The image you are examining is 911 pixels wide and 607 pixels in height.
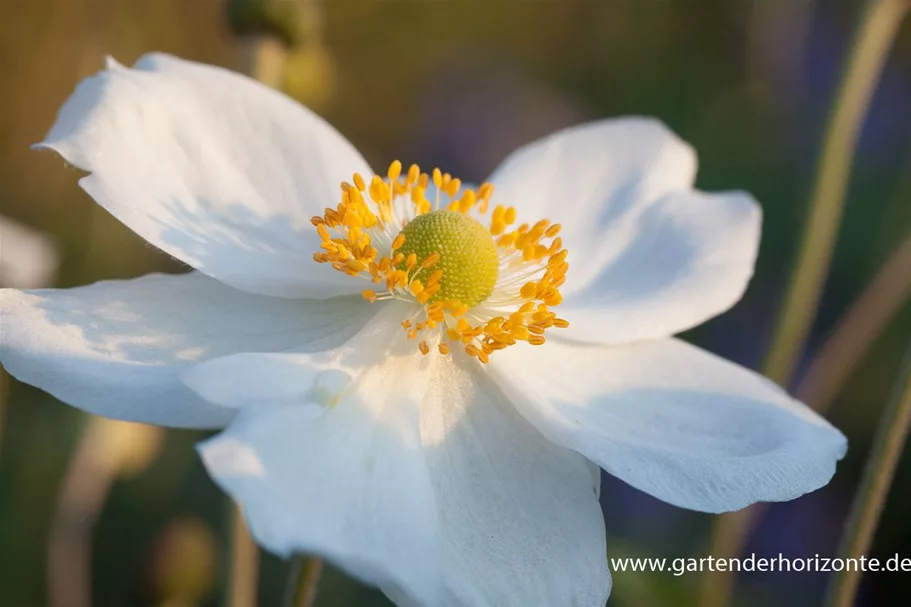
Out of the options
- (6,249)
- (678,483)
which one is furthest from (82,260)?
(678,483)

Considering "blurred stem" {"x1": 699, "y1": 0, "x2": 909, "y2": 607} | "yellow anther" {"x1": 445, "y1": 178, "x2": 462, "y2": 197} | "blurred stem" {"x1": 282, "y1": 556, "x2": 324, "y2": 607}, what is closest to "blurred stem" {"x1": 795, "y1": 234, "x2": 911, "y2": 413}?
"blurred stem" {"x1": 699, "y1": 0, "x2": 909, "y2": 607}

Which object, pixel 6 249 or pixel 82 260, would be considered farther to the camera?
pixel 82 260

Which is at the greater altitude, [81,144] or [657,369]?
[81,144]

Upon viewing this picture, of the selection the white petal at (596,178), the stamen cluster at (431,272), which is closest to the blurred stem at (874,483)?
the stamen cluster at (431,272)

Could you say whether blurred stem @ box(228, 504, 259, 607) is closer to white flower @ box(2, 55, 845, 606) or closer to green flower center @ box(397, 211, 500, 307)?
white flower @ box(2, 55, 845, 606)

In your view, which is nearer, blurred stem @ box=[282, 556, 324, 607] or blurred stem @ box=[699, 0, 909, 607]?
blurred stem @ box=[282, 556, 324, 607]

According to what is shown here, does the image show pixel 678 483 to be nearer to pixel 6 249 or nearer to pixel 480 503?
pixel 480 503

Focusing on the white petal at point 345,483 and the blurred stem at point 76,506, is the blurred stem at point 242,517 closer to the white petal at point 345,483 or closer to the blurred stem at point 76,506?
the white petal at point 345,483
